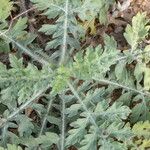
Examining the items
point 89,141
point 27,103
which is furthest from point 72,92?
point 89,141

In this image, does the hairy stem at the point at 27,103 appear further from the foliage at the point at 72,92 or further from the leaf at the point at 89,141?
the leaf at the point at 89,141

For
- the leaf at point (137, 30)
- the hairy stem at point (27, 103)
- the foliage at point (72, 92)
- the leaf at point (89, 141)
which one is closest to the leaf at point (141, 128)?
the foliage at point (72, 92)

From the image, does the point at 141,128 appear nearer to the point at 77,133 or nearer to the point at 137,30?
the point at 77,133

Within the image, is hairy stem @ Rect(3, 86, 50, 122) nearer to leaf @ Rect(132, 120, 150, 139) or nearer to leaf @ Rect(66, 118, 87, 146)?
leaf @ Rect(66, 118, 87, 146)

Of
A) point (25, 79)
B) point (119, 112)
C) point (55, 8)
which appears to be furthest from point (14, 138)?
point (55, 8)

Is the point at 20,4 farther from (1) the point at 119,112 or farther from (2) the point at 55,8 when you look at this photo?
(1) the point at 119,112

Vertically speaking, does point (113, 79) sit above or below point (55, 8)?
below

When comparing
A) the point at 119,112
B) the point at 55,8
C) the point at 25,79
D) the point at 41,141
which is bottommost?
the point at 41,141

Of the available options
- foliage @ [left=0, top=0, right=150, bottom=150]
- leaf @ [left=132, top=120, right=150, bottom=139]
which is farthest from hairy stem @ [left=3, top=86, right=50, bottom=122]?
leaf @ [left=132, top=120, right=150, bottom=139]

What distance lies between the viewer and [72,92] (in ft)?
10.6

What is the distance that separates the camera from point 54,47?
133 inches

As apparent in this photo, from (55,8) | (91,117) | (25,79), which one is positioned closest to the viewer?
(25,79)

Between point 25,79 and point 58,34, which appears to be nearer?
point 25,79

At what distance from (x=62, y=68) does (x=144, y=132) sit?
82cm
